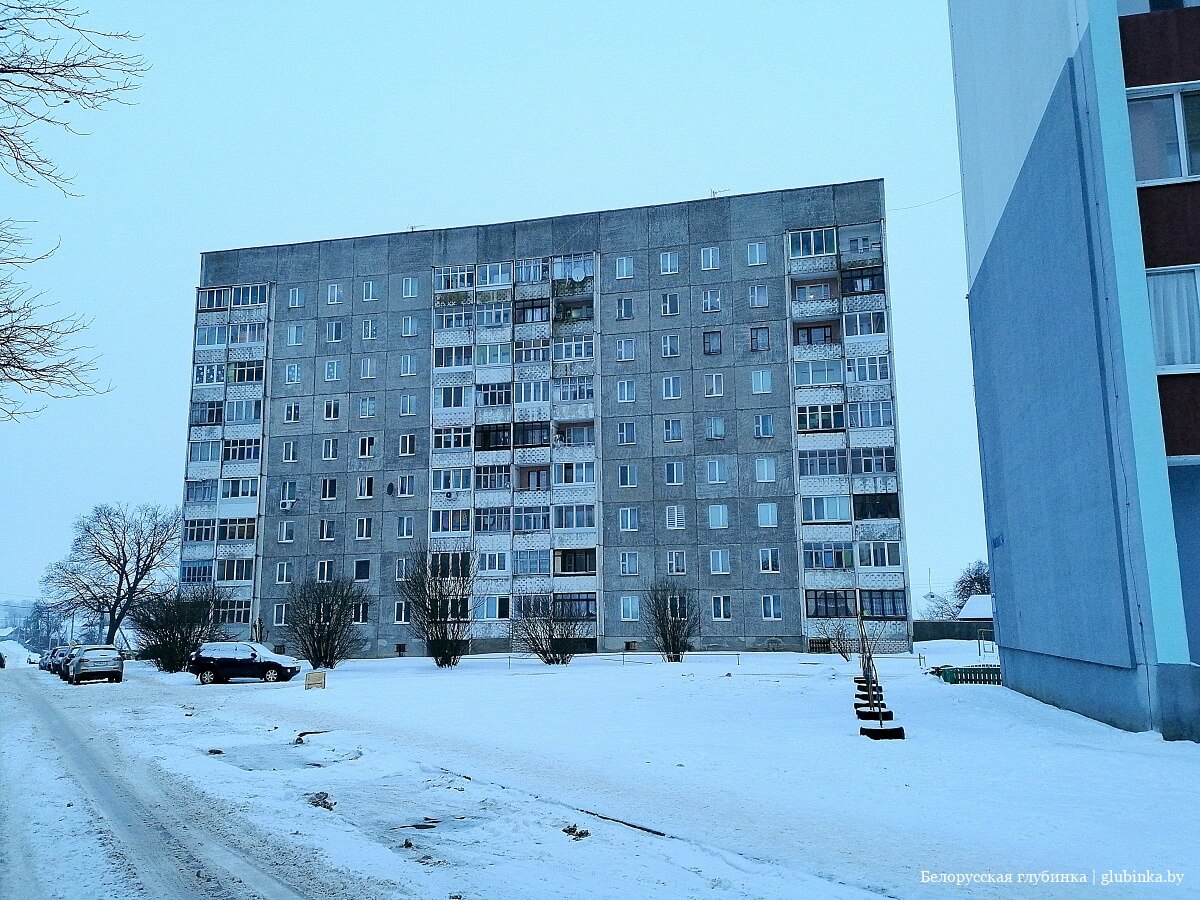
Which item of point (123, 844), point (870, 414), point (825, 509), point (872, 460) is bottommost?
point (123, 844)

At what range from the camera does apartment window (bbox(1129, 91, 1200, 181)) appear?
52.6ft

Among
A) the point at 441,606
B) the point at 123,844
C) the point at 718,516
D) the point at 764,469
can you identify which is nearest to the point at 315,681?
the point at 441,606

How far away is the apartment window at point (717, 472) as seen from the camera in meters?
57.0

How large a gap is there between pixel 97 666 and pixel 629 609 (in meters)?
29.8

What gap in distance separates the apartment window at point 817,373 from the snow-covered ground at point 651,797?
35600 millimetres

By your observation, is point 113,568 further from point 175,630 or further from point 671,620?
point 671,620

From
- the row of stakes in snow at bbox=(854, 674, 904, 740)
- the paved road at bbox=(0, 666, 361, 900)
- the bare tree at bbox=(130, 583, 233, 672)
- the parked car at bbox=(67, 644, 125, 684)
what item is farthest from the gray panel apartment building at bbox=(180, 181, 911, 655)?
the paved road at bbox=(0, 666, 361, 900)

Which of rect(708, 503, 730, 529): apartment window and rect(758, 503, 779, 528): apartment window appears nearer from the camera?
rect(758, 503, 779, 528): apartment window

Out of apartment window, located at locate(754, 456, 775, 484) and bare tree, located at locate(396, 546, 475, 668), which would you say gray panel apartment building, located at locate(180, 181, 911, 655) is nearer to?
apartment window, located at locate(754, 456, 775, 484)

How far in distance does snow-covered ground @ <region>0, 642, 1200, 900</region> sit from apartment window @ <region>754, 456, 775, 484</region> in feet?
112

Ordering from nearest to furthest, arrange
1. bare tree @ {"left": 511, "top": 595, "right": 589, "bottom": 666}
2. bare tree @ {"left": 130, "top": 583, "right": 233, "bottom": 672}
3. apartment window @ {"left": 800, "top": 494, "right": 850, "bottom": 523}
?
bare tree @ {"left": 130, "top": 583, "right": 233, "bottom": 672}, bare tree @ {"left": 511, "top": 595, "right": 589, "bottom": 666}, apartment window @ {"left": 800, "top": 494, "right": 850, "bottom": 523}

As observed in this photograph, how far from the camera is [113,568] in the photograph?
8156cm

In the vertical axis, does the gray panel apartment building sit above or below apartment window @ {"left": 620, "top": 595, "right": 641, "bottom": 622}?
above

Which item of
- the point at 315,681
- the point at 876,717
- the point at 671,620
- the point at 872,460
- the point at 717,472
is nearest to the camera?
the point at 876,717
